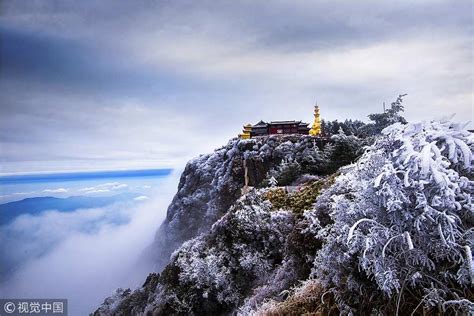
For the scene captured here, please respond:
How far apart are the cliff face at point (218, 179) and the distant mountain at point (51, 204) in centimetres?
371

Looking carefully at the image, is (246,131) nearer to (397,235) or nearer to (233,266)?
(233,266)

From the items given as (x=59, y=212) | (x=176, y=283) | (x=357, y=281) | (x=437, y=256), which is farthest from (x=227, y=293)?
(x=59, y=212)

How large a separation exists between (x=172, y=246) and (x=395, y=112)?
30.2 ft

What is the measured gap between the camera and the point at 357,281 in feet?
5.08

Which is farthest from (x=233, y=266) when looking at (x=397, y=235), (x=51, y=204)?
(x=51, y=204)

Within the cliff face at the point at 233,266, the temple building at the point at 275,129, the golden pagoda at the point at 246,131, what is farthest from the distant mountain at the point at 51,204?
the temple building at the point at 275,129

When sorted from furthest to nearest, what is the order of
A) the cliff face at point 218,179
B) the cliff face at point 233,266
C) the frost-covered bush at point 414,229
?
the cliff face at point 218,179 → the cliff face at point 233,266 → the frost-covered bush at point 414,229

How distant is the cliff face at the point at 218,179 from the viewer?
9.72 meters

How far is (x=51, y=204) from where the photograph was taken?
17.2 ft

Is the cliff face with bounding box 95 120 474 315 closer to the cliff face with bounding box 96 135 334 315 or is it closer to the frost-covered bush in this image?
the frost-covered bush

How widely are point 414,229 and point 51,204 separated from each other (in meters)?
5.29

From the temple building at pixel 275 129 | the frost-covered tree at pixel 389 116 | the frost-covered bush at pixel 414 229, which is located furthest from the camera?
the temple building at pixel 275 129

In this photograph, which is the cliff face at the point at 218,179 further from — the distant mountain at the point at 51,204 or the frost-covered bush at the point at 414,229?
the frost-covered bush at the point at 414,229

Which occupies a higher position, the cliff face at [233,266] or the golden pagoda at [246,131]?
the golden pagoda at [246,131]
